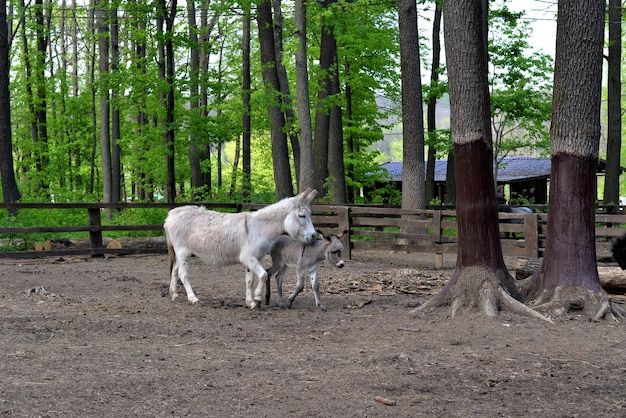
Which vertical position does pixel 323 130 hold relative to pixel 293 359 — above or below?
above

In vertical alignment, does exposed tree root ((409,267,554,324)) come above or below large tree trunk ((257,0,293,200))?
below

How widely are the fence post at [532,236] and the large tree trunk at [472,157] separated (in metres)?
4.92

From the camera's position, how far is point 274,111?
22000 mm

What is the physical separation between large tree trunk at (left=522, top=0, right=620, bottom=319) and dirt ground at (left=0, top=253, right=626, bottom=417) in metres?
0.53

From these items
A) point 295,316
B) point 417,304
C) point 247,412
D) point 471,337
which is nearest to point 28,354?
point 247,412

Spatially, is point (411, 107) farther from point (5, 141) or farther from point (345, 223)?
point (5, 141)

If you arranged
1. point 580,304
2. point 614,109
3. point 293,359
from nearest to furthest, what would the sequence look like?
point 293,359
point 580,304
point 614,109

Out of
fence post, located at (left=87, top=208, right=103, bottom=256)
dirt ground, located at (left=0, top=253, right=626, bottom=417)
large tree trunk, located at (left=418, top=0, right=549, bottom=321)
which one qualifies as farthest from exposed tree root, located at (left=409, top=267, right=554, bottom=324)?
fence post, located at (left=87, top=208, right=103, bottom=256)

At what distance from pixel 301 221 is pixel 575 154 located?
353cm

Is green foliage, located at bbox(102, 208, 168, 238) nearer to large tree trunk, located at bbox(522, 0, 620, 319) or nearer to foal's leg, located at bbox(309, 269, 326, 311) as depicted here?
foal's leg, located at bbox(309, 269, 326, 311)

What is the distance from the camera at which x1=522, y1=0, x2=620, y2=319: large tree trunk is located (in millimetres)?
9125

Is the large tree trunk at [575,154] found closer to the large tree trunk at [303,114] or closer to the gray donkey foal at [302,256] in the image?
the gray donkey foal at [302,256]

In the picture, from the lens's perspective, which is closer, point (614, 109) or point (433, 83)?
point (614, 109)

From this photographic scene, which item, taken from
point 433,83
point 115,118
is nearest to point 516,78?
point 433,83
